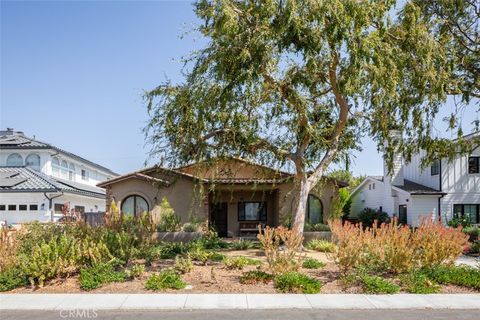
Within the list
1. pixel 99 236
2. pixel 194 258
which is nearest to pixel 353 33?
pixel 194 258

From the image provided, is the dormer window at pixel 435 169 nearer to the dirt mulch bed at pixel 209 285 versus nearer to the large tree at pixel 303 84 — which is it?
the large tree at pixel 303 84

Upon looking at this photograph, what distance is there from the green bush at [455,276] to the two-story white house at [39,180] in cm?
2322

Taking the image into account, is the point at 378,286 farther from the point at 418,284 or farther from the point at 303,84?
the point at 303,84

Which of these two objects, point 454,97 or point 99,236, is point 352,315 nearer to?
point 99,236

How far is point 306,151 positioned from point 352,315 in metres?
9.48

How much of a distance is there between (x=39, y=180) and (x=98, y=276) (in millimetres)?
20639

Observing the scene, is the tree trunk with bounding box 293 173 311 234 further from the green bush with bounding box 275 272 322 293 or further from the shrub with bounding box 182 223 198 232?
the shrub with bounding box 182 223 198 232

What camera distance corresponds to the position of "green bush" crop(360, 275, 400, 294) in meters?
10.5

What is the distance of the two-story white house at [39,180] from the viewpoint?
Answer: 28.3 metres

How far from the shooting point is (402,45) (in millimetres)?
14203

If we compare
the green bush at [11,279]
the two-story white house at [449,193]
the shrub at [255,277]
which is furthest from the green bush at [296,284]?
the two-story white house at [449,193]

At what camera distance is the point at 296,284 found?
10.6m

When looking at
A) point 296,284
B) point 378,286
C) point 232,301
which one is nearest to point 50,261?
point 232,301

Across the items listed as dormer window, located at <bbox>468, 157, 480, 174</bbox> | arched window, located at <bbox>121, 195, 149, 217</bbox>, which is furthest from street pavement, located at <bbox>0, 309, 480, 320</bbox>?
dormer window, located at <bbox>468, 157, 480, 174</bbox>
